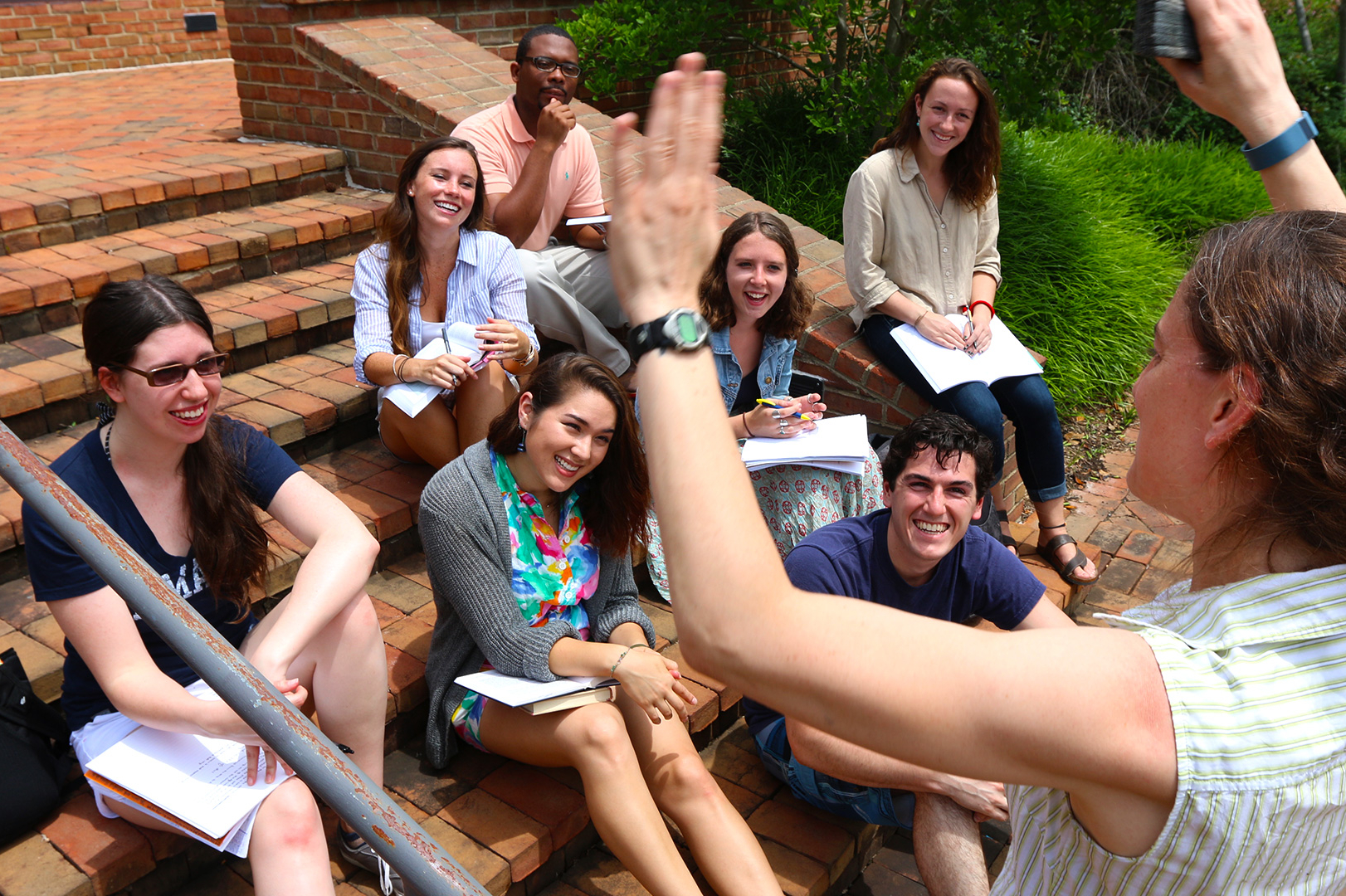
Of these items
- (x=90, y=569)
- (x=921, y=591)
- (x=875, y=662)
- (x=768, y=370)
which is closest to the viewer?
(x=875, y=662)

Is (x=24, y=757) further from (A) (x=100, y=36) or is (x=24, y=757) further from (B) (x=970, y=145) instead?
(A) (x=100, y=36)

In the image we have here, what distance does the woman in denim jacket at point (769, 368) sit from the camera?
10.8ft

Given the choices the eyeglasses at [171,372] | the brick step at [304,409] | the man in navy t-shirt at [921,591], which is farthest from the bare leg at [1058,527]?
the eyeglasses at [171,372]

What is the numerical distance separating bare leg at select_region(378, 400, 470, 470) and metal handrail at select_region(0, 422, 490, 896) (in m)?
1.86

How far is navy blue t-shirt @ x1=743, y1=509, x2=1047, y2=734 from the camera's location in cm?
263

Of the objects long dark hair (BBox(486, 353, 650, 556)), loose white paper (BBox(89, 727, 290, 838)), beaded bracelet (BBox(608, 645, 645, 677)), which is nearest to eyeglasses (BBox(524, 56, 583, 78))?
long dark hair (BBox(486, 353, 650, 556))

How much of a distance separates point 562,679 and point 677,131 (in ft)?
5.61

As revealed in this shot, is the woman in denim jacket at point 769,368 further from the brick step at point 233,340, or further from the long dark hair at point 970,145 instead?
the brick step at point 233,340

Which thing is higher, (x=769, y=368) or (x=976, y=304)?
(x=976, y=304)

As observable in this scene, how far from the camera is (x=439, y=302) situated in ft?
10.9

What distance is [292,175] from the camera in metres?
4.61

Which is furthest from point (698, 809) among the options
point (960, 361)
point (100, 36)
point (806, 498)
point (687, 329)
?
point (100, 36)

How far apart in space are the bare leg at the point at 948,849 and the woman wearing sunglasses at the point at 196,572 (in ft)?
4.11

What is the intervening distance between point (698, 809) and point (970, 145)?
2701 millimetres
